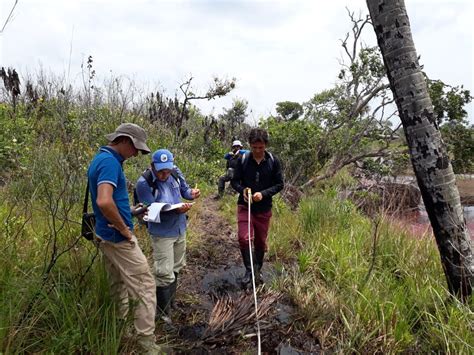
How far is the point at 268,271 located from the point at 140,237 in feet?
5.56

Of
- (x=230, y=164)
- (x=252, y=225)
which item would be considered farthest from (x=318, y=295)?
(x=230, y=164)

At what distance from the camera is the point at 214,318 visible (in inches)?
114

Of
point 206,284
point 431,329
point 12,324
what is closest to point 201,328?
point 206,284

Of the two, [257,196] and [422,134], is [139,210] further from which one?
[422,134]

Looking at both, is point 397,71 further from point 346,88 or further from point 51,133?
point 346,88

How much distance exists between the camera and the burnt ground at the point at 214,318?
270cm

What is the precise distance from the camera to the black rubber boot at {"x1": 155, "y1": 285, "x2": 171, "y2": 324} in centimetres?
286

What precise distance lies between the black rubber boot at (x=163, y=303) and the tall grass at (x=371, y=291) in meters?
1.26

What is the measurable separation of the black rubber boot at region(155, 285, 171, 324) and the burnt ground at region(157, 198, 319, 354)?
0.34 feet

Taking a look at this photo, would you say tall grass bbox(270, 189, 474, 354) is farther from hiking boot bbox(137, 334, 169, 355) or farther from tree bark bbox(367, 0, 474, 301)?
hiking boot bbox(137, 334, 169, 355)

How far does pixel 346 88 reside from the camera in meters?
10.2

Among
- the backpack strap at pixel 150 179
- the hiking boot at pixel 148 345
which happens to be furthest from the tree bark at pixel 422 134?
the hiking boot at pixel 148 345

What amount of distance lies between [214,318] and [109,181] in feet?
5.17

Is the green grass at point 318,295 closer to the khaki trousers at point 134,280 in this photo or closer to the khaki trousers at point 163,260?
the khaki trousers at point 134,280
